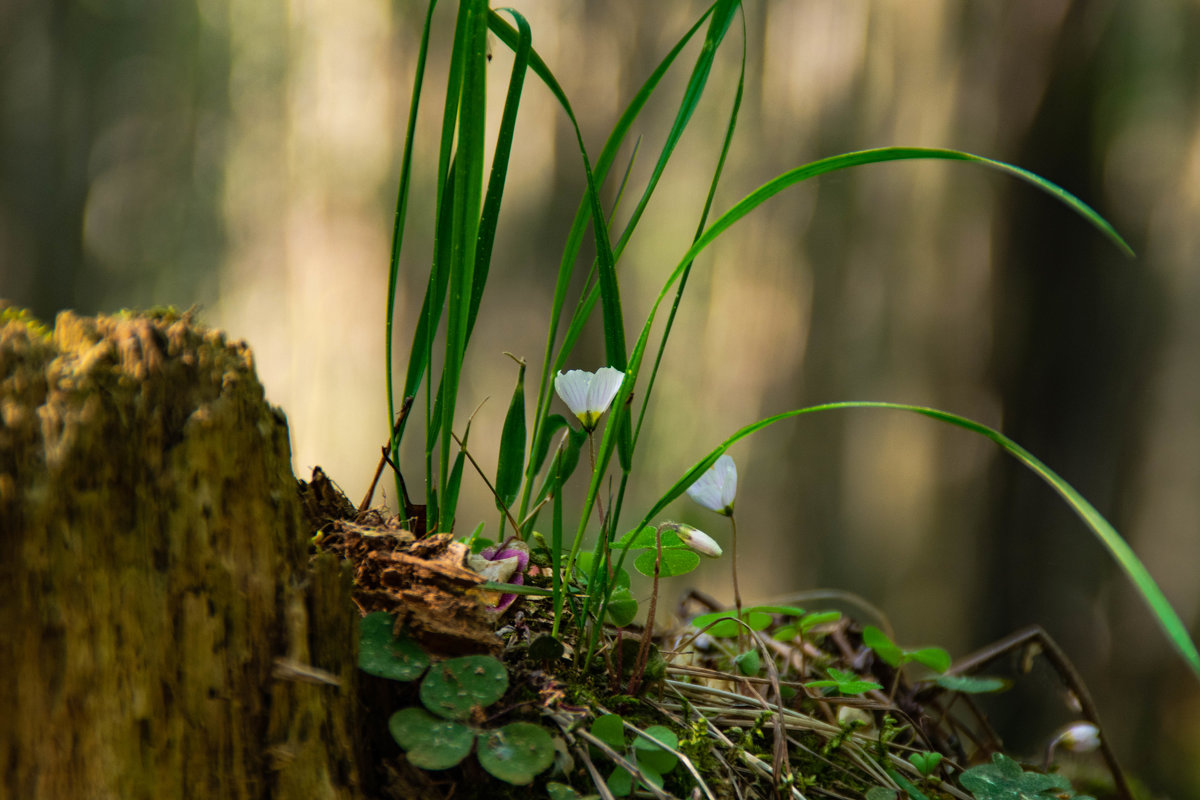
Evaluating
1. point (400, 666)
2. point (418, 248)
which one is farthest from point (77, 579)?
A: point (418, 248)

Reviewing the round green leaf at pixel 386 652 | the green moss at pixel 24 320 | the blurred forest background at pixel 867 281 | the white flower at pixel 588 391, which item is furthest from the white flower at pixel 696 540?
the blurred forest background at pixel 867 281

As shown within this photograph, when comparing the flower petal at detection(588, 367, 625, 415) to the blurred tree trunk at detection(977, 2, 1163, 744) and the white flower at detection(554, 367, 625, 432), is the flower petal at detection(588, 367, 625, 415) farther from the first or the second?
the blurred tree trunk at detection(977, 2, 1163, 744)

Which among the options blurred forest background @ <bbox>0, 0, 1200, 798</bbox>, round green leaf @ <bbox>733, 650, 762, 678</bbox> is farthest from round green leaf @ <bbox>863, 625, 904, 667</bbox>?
blurred forest background @ <bbox>0, 0, 1200, 798</bbox>

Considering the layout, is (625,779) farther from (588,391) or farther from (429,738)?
(588,391)

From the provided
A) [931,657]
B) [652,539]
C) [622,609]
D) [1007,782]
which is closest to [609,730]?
[622,609]

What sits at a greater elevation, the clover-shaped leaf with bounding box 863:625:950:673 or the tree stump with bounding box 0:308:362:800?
the tree stump with bounding box 0:308:362:800

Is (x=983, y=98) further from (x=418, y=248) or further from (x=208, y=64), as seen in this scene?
(x=208, y=64)
